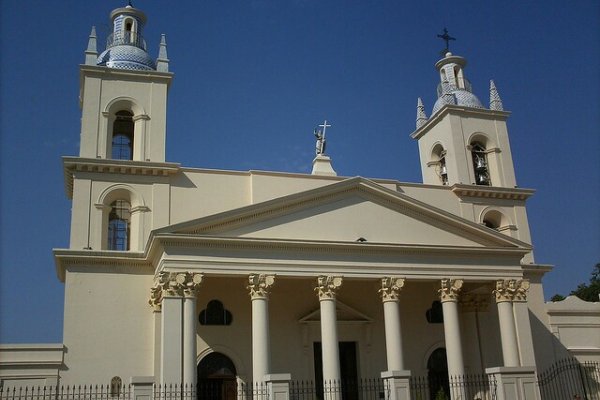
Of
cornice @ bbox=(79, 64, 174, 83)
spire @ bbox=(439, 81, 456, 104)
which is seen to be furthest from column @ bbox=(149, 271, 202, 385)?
spire @ bbox=(439, 81, 456, 104)

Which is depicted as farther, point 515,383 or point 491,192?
point 491,192

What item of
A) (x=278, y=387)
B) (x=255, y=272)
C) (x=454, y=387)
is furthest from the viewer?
(x=454, y=387)

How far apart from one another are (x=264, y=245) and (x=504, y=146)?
50.1ft

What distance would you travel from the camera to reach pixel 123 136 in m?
27.2

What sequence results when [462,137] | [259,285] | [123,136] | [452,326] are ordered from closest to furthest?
[259,285] < [452,326] < [123,136] < [462,137]

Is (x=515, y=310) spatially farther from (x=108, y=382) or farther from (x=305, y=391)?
(x=108, y=382)

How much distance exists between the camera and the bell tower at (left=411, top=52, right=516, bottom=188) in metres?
30.5

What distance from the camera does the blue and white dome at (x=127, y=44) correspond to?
89.6ft

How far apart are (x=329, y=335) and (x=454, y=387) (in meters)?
4.89

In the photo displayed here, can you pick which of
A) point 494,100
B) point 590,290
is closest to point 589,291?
point 590,290

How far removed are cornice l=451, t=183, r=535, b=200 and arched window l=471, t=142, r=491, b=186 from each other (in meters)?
0.99

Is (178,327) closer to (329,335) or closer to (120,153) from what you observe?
(329,335)

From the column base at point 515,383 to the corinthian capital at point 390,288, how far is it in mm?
4966

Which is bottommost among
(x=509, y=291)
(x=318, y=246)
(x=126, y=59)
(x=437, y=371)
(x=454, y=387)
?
(x=454, y=387)
